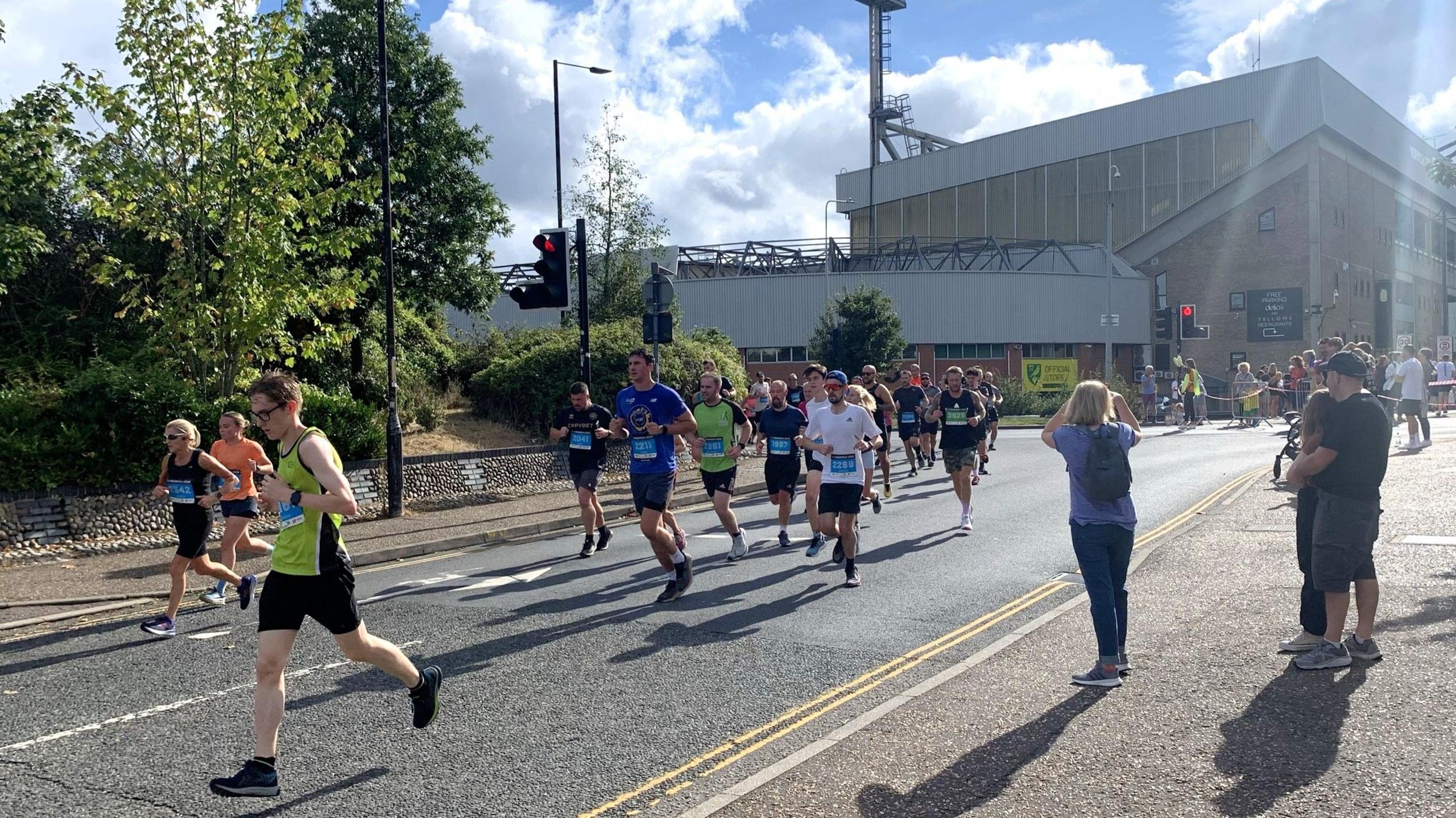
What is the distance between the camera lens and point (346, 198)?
594 inches

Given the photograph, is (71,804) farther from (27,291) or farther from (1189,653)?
(27,291)

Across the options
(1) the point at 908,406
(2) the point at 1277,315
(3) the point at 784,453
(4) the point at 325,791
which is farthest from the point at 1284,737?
(2) the point at 1277,315

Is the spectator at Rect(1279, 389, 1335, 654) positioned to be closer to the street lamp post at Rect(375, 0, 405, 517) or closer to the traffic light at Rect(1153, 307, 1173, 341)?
the street lamp post at Rect(375, 0, 405, 517)

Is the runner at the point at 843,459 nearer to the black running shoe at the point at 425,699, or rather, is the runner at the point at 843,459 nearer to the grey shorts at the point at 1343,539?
the grey shorts at the point at 1343,539

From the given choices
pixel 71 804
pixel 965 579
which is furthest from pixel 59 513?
pixel 965 579

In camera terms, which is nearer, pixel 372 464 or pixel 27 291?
pixel 372 464

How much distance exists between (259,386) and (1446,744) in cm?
543

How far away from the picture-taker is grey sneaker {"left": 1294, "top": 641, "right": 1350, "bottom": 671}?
6.18m

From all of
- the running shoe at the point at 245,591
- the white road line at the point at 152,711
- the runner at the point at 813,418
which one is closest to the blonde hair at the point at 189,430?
the running shoe at the point at 245,591

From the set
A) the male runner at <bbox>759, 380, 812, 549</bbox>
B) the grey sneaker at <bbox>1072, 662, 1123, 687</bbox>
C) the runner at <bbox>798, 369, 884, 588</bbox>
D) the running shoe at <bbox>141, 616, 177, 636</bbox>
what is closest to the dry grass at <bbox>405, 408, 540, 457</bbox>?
the male runner at <bbox>759, 380, 812, 549</bbox>

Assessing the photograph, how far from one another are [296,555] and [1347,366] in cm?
548

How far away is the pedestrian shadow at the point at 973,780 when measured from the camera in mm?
4422

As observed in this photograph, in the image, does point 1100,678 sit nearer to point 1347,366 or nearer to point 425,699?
point 1347,366

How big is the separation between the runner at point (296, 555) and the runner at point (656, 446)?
4050mm
